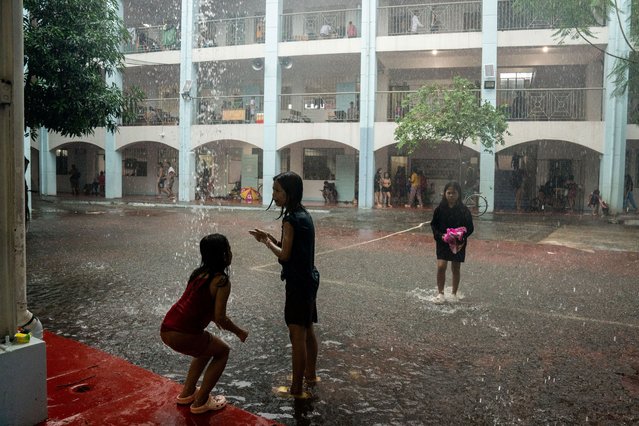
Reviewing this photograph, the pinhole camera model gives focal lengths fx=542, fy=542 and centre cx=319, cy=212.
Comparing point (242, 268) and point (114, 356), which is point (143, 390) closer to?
point (114, 356)

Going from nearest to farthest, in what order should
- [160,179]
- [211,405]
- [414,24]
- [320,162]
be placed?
[211,405]
[414,24]
[320,162]
[160,179]

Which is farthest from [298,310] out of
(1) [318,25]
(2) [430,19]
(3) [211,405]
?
(1) [318,25]

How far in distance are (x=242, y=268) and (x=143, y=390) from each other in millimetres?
4755

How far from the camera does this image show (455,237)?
237 inches

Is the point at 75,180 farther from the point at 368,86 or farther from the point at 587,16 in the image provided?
the point at 587,16

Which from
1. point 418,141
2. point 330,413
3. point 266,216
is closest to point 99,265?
point 330,413

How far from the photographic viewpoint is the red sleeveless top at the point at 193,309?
9.86 ft

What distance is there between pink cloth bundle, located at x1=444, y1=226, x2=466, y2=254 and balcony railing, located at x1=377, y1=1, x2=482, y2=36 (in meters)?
16.5

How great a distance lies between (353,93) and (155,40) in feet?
34.4

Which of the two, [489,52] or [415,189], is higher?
[489,52]

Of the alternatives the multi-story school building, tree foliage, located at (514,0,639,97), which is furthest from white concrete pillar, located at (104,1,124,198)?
tree foliage, located at (514,0,639,97)

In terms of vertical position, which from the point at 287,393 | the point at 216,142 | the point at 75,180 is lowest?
the point at 287,393

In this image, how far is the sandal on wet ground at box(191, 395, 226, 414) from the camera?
313 centimetres

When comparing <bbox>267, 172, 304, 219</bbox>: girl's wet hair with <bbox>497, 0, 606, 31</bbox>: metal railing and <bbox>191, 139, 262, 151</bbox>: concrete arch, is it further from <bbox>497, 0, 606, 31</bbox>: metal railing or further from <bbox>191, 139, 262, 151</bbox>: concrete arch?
<bbox>191, 139, 262, 151</bbox>: concrete arch
